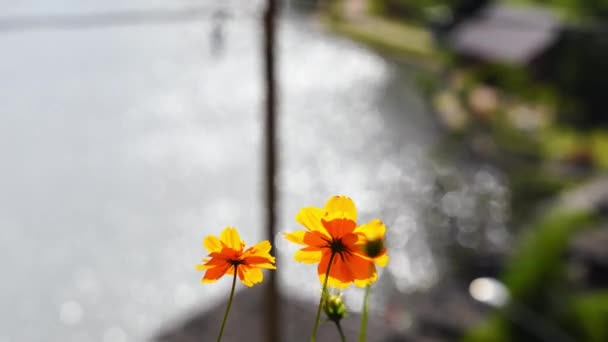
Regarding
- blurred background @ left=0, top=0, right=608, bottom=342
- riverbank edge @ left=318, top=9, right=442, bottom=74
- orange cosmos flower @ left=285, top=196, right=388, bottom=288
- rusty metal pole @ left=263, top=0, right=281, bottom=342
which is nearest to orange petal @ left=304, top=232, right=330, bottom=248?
orange cosmos flower @ left=285, top=196, right=388, bottom=288

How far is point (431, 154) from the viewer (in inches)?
264

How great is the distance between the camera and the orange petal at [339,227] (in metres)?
0.33

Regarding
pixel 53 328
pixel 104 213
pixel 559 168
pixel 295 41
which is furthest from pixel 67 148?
pixel 559 168

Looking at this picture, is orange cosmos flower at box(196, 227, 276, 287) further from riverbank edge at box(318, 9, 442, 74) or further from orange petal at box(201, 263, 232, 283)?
riverbank edge at box(318, 9, 442, 74)

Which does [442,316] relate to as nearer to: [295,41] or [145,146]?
[145,146]

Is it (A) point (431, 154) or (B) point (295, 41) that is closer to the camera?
(A) point (431, 154)

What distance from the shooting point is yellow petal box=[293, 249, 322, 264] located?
329 mm

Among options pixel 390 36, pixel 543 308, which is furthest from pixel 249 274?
pixel 390 36

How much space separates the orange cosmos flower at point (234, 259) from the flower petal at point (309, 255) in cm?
2

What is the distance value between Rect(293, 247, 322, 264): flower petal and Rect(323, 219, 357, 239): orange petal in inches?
0.4

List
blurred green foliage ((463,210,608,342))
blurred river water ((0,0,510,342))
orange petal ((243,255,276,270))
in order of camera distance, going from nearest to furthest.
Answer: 1. orange petal ((243,255,276,270))
2. blurred green foliage ((463,210,608,342))
3. blurred river water ((0,0,510,342))

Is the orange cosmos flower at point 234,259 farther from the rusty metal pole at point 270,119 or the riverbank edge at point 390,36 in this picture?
the riverbank edge at point 390,36

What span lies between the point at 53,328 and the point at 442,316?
2423 millimetres

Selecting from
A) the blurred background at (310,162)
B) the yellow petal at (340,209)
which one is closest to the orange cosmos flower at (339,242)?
the yellow petal at (340,209)
